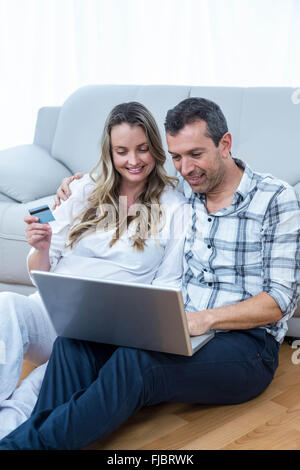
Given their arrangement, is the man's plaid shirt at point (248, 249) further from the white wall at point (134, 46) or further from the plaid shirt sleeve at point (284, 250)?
the white wall at point (134, 46)

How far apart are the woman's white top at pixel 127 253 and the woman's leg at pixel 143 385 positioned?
0.27 metres

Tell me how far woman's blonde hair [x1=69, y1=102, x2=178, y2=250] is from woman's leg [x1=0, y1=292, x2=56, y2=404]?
25cm

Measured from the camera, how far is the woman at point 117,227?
1.61 m

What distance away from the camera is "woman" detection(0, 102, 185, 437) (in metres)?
1.61

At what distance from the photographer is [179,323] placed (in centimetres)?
122

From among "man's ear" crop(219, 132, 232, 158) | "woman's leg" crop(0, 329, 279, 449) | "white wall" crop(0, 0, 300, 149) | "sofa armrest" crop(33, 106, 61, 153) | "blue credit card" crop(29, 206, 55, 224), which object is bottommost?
"woman's leg" crop(0, 329, 279, 449)

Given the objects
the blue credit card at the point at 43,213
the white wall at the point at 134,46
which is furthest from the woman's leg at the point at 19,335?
the white wall at the point at 134,46

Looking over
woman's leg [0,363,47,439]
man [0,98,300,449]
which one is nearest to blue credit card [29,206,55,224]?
man [0,98,300,449]

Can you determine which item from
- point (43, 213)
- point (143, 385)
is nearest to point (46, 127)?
point (43, 213)

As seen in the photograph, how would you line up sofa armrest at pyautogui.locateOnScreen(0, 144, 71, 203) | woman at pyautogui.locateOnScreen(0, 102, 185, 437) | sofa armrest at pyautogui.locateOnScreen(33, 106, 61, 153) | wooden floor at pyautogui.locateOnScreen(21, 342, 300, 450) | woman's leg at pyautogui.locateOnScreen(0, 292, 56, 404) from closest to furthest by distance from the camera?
wooden floor at pyautogui.locateOnScreen(21, 342, 300, 450)
woman's leg at pyautogui.locateOnScreen(0, 292, 56, 404)
woman at pyautogui.locateOnScreen(0, 102, 185, 437)
sofa armrest at pyautogui.locateOnScreen(0, 144, 71, 203)
sofa armrest at pyautogui.locateOnScreen(33, 106, 61, 153)

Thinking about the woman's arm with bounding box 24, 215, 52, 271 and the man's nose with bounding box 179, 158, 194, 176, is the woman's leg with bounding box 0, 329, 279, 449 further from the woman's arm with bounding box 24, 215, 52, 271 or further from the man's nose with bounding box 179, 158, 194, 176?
the man's nose with bounding box 179, 158, 194, 176

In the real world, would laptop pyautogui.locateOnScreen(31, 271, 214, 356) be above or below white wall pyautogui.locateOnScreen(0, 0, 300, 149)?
below

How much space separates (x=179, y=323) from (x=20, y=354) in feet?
1.78

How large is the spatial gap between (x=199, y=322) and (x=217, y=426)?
299 millimetres
